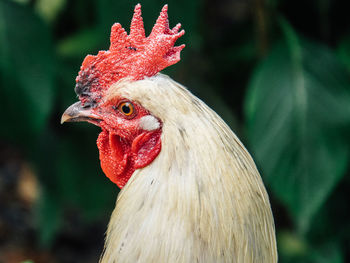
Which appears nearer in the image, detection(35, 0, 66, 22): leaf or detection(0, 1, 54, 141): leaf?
detection(0, 1, 54, 141): leaf

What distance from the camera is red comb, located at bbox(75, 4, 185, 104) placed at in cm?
170

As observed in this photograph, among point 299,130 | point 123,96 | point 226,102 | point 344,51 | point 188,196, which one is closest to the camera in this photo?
point 188,196

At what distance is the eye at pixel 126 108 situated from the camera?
66.2 inches

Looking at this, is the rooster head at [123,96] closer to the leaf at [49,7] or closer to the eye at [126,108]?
the eye at [126,108]

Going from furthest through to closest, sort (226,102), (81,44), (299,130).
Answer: (226,102) < (81,44) < (299,130)

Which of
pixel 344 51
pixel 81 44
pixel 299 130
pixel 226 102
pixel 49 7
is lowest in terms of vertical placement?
pixel 299 130

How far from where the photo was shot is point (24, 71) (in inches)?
125

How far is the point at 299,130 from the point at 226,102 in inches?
42.0

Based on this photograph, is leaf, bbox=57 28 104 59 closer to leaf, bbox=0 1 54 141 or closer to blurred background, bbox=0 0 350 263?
blurred background, bbox=0 0 350 263

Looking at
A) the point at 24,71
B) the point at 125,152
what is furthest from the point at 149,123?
the point at 24,71

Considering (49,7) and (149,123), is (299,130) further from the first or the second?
(49,7)

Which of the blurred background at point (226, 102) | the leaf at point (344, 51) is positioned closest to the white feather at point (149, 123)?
the blurred background at point (226, 102)

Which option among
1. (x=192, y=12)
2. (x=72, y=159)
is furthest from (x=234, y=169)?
(x=72, y=159)

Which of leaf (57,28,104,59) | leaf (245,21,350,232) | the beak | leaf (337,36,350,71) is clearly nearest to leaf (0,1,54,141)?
leaf (57,28,104,59)
